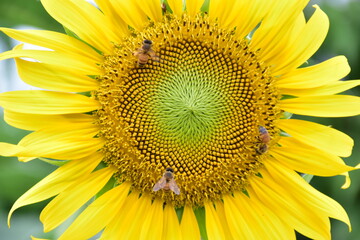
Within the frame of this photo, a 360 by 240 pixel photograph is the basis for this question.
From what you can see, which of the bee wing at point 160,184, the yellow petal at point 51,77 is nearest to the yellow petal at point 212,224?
the bee wing at point 160,184

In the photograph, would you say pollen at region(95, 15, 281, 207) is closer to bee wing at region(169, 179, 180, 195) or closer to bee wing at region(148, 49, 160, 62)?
bee wing at region(148, 49, 160, 62)

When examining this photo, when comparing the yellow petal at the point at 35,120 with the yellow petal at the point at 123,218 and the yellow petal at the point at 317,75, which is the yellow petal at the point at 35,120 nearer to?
the yellow petal at the point at 123,218

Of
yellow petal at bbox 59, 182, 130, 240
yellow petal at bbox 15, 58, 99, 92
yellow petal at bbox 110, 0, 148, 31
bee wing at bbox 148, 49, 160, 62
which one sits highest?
yellow petal at bbox 110, 0, 148, 31

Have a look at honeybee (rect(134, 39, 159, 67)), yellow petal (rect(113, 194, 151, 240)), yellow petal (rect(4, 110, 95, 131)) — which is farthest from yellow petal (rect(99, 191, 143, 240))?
honeybee (rect(134, 39, 159, 67))

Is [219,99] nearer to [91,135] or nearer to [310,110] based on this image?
[310,110]

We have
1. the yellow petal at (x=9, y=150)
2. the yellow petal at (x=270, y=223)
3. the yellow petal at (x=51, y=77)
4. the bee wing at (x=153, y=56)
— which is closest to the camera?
the yellow petal at (x=9, y=150)

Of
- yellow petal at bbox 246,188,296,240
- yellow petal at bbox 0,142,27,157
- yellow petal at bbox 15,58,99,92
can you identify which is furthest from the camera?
yellow petal at bbox 246,188,296,240

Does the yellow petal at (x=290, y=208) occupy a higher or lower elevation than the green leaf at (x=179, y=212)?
lower

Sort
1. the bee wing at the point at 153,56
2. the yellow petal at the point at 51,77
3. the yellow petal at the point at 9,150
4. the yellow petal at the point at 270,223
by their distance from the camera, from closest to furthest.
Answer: the yellow petal at the point at 9,150, the yellow petal at the point at 51,77, the bee wing at the point at 153,56, the yellow petal at the point at 270,223

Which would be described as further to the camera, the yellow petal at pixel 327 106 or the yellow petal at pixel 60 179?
the yellow petal at pixel 327 106
